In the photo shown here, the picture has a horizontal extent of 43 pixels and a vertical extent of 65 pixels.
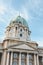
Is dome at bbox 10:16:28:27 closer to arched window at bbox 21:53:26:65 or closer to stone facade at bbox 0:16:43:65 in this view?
stone facade at bbox 0:16:43:65

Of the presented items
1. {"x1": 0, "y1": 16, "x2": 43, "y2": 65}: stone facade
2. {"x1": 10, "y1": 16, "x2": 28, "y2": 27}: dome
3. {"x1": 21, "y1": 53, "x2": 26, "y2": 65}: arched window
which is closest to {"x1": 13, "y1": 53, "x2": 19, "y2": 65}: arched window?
{"x1": 0, "y1": 16, "x2": 43, "y2": 65}: stone facade

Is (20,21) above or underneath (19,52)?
above

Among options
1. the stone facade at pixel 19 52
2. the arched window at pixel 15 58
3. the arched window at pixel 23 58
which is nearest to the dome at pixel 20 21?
the stone facade at pixel 19 52

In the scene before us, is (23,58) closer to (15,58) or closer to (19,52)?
(19,52)

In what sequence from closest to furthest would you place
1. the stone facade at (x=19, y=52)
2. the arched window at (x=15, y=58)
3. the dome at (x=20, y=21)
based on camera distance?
the stone facade at (x=19, y=52) → the arched window at (x=15, y=58) → the dome at (x=20, y=21)

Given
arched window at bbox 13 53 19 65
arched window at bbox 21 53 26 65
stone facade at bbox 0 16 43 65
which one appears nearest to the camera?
stone facade at bbox 0 16 43 65

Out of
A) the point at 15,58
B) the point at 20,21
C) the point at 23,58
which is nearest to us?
the point at 15,58

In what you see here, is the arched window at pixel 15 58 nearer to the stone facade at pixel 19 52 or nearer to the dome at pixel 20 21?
the stone facade at pixel 19 52

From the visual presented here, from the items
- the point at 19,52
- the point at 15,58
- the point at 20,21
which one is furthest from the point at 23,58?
the point at 20,21

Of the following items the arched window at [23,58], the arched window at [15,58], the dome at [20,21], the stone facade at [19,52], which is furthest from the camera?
the dome at [20,21]

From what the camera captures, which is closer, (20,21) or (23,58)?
(23,58)

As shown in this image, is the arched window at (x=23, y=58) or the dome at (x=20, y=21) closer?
the arched window at (x=23, y=58)

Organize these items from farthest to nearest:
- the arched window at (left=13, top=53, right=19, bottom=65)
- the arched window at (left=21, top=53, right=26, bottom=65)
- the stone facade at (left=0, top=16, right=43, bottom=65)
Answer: the arched window at (left=21, top=53, right=26, bottom=65)
the arched window at (left=13, top=53, right=19, bottom=65)
the stone facade at (left=0, top=16, right=43, bottom=65)

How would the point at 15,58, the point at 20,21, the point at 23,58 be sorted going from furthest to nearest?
the point at 20,21, the point at 23,58, the point at 15,58
